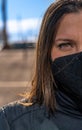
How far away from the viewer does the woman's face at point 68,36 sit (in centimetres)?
263

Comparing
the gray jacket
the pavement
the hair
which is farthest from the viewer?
the pavement

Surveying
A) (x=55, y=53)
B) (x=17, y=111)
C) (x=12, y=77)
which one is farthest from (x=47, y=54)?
(x=12, y=77)

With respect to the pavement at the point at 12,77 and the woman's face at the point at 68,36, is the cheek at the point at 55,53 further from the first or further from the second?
the pavement at the point at 12,77

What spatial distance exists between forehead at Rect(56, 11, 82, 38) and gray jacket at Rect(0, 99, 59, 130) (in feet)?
1.28

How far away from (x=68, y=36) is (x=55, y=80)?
0.75 ft

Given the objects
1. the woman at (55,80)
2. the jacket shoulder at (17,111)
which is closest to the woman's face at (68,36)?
the woman at (55,80)

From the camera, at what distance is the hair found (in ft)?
8.68

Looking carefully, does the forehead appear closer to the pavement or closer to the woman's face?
the woman's face

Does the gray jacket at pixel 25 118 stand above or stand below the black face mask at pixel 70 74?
below

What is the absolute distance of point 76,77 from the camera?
2.58 meters

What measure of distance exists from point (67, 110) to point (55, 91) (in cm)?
14

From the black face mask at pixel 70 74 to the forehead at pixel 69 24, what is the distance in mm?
140

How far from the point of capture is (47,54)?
2.72m

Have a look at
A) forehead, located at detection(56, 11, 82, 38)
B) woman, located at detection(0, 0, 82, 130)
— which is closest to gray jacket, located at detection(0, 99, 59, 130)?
woman, located at detection(0, 0, 82, 130)
